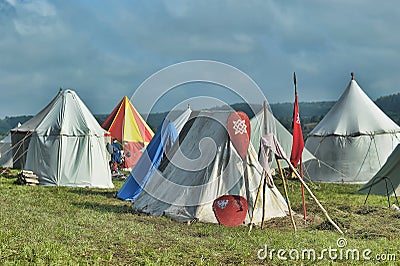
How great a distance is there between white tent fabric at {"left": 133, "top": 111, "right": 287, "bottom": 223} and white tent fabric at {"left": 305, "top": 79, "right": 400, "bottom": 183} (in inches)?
406

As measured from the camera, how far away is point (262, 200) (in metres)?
9.62

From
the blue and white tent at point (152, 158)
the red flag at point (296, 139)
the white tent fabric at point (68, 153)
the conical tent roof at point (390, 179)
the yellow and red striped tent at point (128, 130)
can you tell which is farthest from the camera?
the yellow and red striped tent at point (128, 130)

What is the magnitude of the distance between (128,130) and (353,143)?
32.4ft

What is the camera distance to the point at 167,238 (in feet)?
24.8

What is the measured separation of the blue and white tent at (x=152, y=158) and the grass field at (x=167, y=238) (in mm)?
1613

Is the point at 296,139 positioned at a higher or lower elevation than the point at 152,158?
higher

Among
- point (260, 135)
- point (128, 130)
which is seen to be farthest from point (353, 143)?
point (128, 130)

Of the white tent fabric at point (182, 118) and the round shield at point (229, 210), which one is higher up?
the white tent fabric at point (182, 118)

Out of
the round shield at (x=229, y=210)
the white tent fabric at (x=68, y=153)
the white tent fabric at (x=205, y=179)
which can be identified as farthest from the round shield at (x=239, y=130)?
the white tent fabric at (x=68, y=153)

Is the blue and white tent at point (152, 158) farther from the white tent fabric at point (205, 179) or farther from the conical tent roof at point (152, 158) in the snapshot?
the white tent fabric at point (205, 179)

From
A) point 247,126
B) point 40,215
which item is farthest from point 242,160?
point 40,215

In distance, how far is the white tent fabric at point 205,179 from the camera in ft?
31.2

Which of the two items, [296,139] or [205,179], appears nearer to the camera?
[296,139]

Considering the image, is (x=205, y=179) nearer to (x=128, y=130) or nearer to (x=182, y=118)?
(x=182, y=118)
